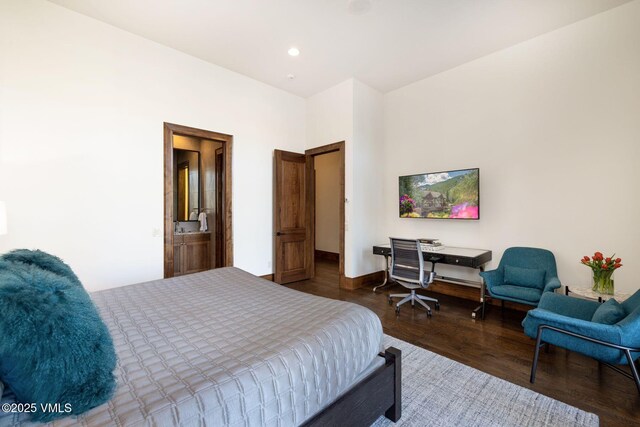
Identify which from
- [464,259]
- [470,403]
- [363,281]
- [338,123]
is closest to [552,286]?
[464,259]

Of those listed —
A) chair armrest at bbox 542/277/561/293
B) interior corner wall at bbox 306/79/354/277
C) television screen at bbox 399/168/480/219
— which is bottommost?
chair armrest at bbox 542/277/561/293

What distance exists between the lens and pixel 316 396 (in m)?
1.22

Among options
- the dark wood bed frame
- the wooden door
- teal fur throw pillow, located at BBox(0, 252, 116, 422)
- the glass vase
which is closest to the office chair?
the glass vase

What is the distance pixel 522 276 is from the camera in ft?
10.4

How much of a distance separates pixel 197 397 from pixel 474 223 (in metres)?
4.06

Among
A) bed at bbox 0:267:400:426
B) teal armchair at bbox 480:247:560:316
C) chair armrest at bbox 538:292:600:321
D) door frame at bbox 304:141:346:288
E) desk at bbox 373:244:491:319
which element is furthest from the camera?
door frame at bbox 304:141:346:288

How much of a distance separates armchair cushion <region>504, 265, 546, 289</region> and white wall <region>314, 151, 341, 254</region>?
13.5 feet

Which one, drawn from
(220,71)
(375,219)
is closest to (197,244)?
(220,71)

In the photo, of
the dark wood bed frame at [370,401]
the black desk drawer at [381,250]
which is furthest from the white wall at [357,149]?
the dark wood bed frame at [370,401]

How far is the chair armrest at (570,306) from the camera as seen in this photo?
224cm

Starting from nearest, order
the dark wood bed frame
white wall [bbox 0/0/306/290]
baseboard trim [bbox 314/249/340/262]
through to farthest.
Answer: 1. the dark wood bed frame
2. white wall [bbox 0/0/306/290]
3. baseboard trim [bbox 314/249/340/262]

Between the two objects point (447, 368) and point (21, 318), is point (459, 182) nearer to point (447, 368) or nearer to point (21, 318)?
point (447, 368)

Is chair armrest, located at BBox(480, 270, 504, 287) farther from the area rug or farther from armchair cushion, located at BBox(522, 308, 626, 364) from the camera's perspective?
the area rug

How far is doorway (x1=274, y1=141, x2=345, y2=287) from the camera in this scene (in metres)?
4.63
